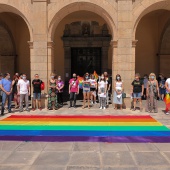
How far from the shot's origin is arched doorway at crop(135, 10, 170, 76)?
1516cm

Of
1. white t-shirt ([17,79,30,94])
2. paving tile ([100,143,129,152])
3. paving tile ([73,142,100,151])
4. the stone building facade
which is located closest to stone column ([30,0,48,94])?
white t-shirt ([17,79,30,94])

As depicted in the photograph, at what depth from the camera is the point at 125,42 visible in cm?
1023

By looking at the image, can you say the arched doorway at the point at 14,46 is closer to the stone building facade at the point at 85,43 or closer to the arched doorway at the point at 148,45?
the stone building facade at the point at 85,43

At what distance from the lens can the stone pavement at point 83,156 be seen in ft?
12.8

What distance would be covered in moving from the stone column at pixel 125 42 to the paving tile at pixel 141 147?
17.5ft

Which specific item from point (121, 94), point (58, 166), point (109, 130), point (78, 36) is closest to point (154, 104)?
point (121, 94)

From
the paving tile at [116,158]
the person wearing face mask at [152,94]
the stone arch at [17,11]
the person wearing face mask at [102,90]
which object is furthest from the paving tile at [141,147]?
the stone arch at [17,11]

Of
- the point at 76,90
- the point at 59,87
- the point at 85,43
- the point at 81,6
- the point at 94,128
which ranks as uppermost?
the point at 81,6

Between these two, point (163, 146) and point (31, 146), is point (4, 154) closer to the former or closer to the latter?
point (31, 146)

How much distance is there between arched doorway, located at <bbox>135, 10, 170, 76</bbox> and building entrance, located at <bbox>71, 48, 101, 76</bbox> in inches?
102

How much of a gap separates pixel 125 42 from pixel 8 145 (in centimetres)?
692

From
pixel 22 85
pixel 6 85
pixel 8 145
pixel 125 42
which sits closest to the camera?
pixel 8 145

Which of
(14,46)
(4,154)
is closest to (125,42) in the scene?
(4,154)

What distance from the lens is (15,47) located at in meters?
15.4
